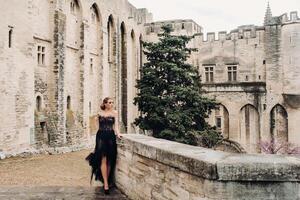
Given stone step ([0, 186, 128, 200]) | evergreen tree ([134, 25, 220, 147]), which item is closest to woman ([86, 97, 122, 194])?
stone step ([0, 186, 128, 200])

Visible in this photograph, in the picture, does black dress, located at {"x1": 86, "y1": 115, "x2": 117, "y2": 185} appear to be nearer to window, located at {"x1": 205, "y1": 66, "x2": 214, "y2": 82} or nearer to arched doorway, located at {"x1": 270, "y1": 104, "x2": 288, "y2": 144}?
arched doorway, located at {"x1": 270, "y1": 104, "x2": 288, "y2": 144}

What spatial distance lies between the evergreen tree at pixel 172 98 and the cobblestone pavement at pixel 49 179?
464 centimetres

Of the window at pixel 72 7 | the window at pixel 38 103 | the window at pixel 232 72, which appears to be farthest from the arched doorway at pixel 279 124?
the window at pixel 38 103

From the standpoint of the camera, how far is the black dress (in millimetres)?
6688

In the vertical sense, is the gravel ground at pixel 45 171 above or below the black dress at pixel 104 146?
below

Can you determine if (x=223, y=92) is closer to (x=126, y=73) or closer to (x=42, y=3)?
(x=126, y=73)

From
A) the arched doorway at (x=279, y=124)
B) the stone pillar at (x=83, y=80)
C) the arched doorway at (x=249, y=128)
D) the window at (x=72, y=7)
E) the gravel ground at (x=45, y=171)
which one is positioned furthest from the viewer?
the arched doorway at (x=249, y=128)

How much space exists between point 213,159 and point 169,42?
2005cm

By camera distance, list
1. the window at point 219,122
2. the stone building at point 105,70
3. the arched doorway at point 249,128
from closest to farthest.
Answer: the stone building at point 105,70 < the arched doorway at point 249,128 < the window at point 219,122

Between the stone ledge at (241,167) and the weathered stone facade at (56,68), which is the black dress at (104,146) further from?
the weathered stone facade at (56,68)

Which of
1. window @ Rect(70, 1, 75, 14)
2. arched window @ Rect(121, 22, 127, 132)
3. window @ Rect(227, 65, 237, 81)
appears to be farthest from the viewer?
window @ Rect(227, 65, 237, 81)

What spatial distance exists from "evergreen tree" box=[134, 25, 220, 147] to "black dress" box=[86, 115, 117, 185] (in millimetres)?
14406

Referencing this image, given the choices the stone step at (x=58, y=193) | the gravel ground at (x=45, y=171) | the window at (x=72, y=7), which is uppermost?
the window at (x=72, y=7)

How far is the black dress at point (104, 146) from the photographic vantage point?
21.9 feet
